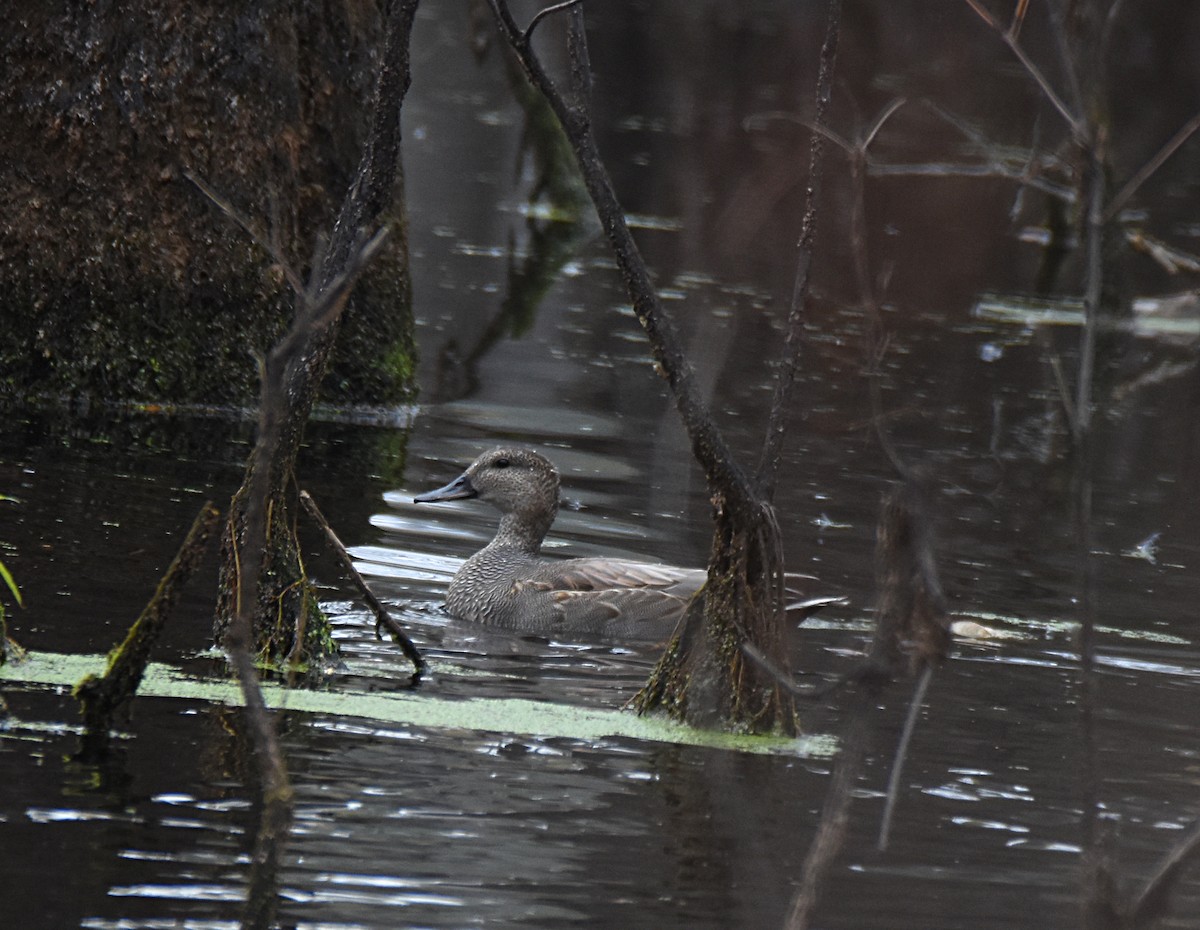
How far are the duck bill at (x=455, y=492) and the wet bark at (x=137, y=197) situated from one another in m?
2.33

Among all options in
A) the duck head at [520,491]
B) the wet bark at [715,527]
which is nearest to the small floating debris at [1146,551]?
the duck head at [520,491]

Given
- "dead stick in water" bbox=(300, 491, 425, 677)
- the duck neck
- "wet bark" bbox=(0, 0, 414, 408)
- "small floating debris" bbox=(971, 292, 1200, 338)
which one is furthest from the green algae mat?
"small floating debris" bbox=(971, 292, 1200, 338)

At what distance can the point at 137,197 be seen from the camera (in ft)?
39.7

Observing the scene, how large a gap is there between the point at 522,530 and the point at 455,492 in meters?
0.51

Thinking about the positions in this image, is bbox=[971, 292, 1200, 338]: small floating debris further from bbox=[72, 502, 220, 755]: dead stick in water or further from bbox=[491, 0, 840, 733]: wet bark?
bbox=[72, 502, 220, 755]: dead stick in water

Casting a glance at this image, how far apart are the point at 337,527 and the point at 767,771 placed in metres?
3.72

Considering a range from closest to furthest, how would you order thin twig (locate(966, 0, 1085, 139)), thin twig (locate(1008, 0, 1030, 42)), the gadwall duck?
thin twig (locate(966, 0, 1085, 139)) → thin twig (locate(1008, 0, 1030, 42)) → the gadwall duck

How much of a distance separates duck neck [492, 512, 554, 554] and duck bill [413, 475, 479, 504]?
29cm

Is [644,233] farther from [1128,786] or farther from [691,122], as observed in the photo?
[1128,786]

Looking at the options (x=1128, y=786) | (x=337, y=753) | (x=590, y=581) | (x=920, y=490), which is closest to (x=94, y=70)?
(x=590, y=581)

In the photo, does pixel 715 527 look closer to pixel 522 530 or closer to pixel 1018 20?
pixel 1018 20

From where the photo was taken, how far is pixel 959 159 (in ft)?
84.6

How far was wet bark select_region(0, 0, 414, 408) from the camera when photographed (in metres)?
12.0

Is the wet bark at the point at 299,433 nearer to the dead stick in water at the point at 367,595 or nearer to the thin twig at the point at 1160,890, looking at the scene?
the dead stick in water at the point at 367,595
